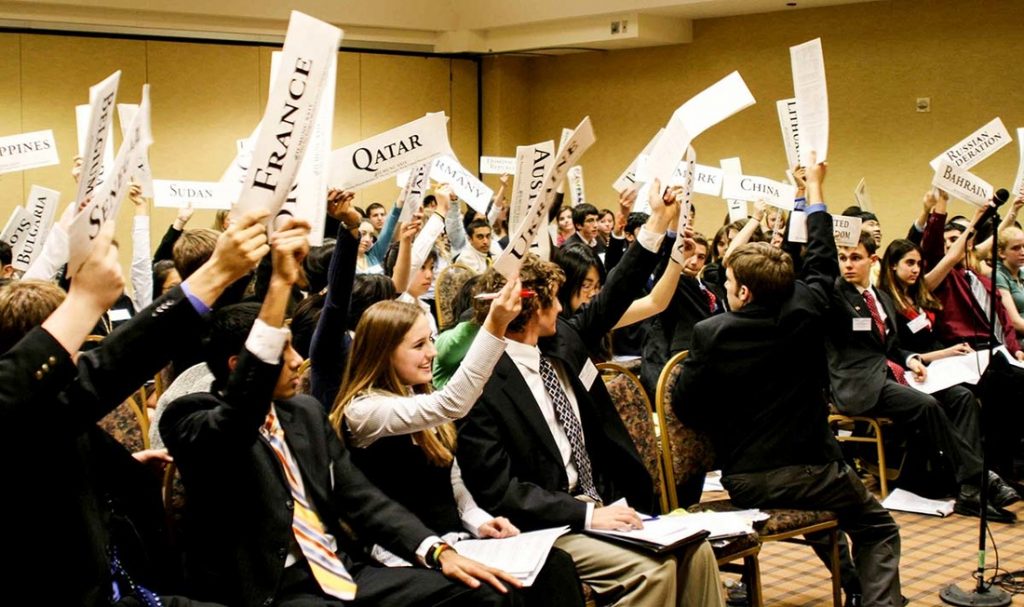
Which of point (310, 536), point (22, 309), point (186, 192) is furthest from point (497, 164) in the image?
point (22, 309)

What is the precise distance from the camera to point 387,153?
391 centimetres

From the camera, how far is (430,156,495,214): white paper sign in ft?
22.9

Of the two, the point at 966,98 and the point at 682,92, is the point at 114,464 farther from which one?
the point at 682,92

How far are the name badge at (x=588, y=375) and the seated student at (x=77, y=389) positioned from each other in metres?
1.60

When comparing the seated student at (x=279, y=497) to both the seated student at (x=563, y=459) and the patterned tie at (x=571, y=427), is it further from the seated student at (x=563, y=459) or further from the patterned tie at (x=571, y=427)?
the patterned tie at (x=571, y=427)

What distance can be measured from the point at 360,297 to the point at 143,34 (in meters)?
8.80

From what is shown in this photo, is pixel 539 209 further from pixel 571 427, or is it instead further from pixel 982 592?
pixel 982 592

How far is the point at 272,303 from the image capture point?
2.26m

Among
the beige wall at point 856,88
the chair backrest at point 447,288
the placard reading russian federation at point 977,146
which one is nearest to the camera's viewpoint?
the placard reading russian federation at point 977,146

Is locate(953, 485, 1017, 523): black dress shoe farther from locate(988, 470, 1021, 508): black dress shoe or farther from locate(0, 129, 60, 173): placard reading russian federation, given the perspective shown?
locate(0, 129, 60, 173): placard reading russian federation

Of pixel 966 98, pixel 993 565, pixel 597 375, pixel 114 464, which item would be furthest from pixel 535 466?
pixel 966 98

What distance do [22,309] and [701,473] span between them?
2.39m

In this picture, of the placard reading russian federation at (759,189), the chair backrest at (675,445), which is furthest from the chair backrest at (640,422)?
the placard reading russian federation at (759,189)

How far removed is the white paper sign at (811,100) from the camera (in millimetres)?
4285
